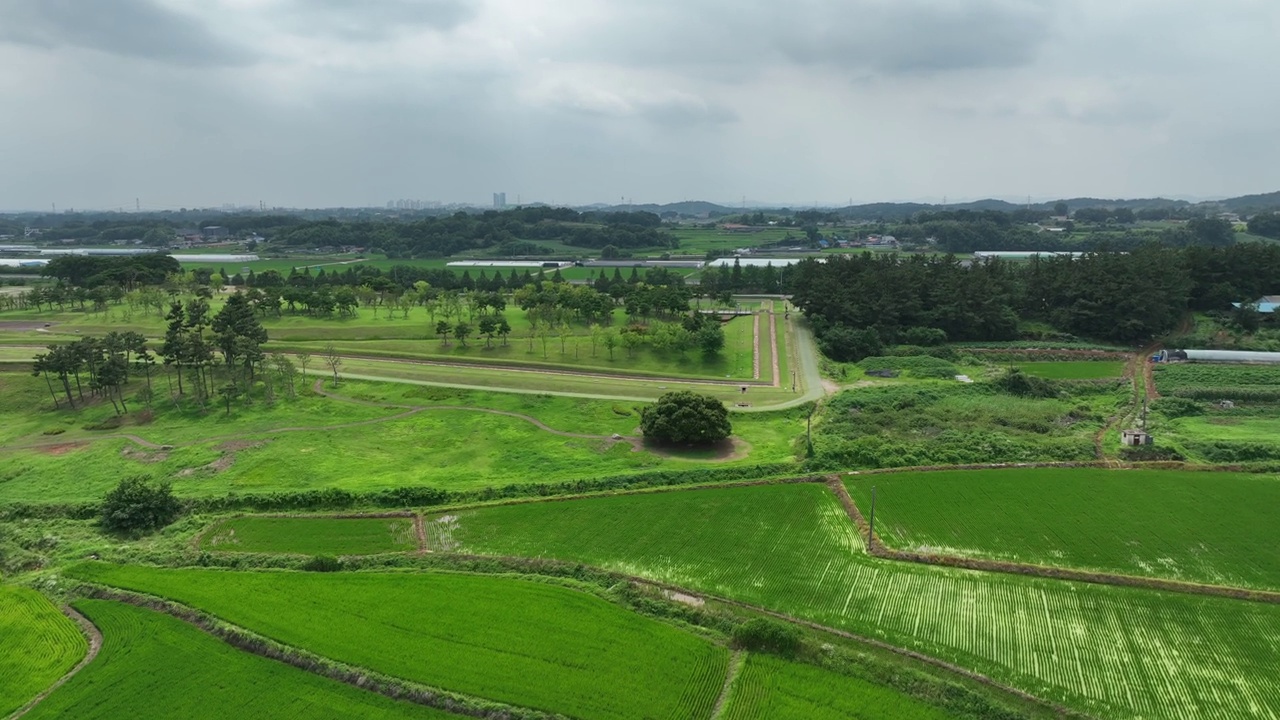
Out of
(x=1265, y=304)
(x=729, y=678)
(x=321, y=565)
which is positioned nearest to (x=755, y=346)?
(x=321, y=565)

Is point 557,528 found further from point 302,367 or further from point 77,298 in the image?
point 77,298

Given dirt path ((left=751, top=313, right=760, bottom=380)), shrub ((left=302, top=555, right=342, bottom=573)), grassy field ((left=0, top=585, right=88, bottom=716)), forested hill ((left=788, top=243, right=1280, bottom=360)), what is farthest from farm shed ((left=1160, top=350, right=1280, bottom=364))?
grassy field ((left=0, top=585, right=88, bottom=716))

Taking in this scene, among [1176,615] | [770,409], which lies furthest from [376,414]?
[1176,615]

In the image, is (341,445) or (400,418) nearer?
(341,445)

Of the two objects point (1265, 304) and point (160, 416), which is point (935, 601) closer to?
point (160, 416)

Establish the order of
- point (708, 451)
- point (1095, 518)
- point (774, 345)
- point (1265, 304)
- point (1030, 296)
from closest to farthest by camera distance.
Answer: point (1095, 518)
point (708, 451)
point (774, 345)
point (1265, 304)
point (1030, 296)

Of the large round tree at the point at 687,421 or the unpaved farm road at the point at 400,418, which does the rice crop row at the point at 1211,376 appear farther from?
the unpaved farm road at the point at 400,418

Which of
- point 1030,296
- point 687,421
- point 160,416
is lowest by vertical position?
point 160,416
